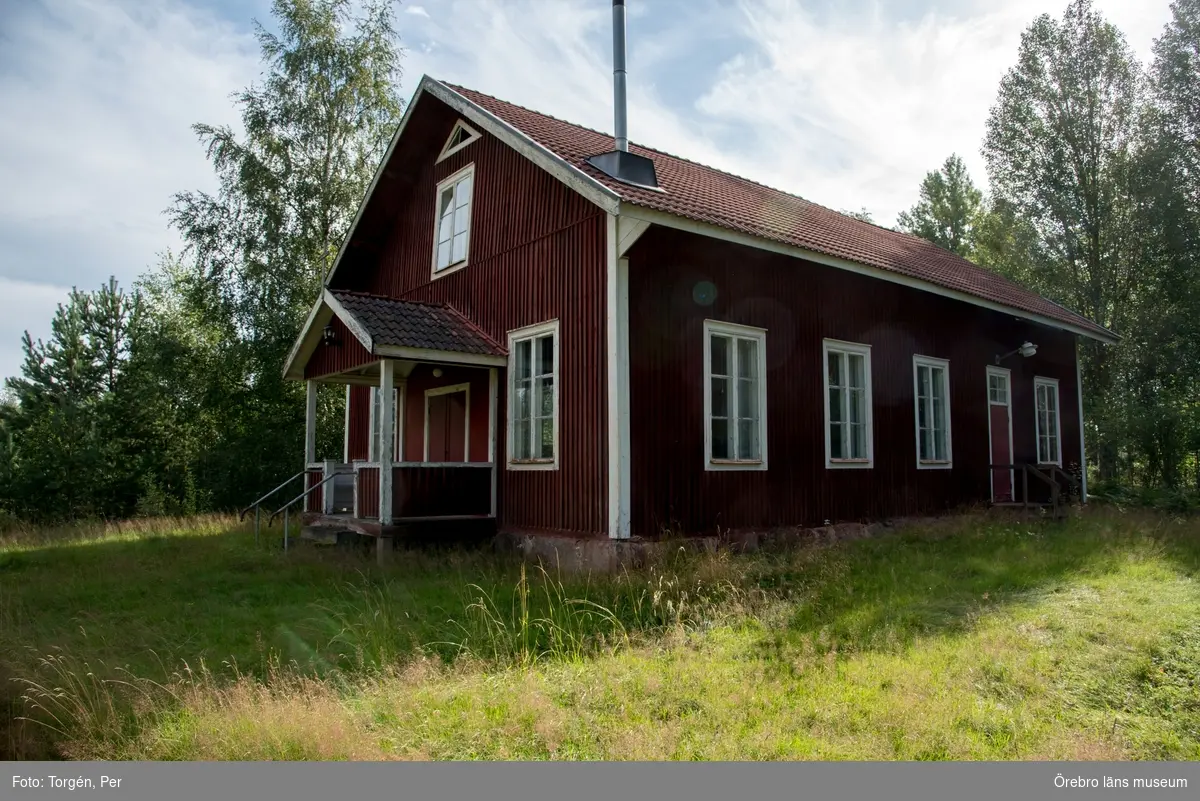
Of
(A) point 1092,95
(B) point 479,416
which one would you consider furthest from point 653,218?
(A) point 1092,95

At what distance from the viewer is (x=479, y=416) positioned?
12.1 m

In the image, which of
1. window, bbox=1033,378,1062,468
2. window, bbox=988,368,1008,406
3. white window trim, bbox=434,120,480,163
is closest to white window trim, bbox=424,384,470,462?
white window trim, bbox=434,120,480,163

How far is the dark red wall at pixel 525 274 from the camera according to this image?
31.4 ft

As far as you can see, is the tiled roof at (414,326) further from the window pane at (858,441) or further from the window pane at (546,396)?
the window pane at (858,441)

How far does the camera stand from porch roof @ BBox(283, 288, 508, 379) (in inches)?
393

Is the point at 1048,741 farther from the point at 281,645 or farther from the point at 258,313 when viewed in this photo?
the point at 258,313

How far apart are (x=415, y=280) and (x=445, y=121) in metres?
2.58

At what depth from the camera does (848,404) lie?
39.2 feet

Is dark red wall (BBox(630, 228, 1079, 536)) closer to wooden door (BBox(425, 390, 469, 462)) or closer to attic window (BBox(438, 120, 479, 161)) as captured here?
wooden door (BBox(425, 390, 469, 462))

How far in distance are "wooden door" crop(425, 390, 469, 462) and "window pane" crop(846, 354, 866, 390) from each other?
5747 mm

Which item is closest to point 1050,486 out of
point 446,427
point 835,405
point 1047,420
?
point 1047,420

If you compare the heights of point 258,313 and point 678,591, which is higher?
point 258,313

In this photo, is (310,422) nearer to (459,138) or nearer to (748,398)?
(459,138)

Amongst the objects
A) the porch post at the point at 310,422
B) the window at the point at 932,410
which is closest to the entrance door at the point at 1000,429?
the window at the point at 932,410
